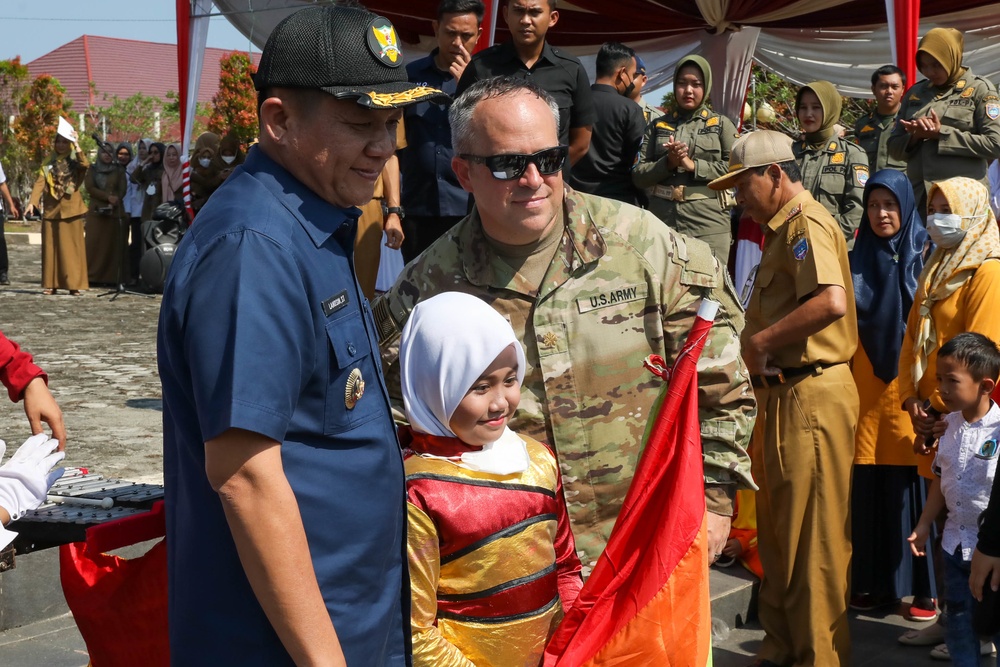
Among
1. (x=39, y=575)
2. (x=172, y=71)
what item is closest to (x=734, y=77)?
(x=39, y=575)

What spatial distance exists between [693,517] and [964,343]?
2189 millimetres

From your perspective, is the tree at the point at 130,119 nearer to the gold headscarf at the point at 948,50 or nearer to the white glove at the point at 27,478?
the gold headscarf at the point at 948,50

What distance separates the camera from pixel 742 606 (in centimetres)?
528

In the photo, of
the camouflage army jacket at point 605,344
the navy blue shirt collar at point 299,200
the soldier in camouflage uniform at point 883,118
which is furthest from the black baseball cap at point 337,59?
the soldier in camouflage uniform at point 883,118

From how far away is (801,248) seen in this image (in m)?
4.42

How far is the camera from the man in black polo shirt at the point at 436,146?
587 cm

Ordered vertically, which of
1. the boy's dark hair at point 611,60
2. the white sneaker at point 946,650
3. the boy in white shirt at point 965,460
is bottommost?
the white sneaker at point 946,650

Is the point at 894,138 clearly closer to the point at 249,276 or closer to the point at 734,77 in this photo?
the point at 734,77

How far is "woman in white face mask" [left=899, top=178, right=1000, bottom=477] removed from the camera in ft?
15.9

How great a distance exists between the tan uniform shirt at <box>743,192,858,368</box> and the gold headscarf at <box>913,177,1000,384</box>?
0.55m

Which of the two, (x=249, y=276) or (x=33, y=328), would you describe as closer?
(x=249, y=276)

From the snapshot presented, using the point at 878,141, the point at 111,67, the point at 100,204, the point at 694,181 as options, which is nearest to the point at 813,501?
the point at 694,181

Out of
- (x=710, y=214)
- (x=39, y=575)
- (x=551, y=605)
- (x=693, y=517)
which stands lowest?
(x=39, y=575)

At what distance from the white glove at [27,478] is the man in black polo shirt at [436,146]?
9.36 feet
